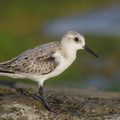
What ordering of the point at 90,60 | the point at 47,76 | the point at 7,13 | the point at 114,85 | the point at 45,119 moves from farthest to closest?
the point at 7,13 < the point at 90,60 < the point at 114,85 < the point at 47,76 < the point at 45,119

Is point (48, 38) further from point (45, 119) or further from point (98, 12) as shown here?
point (45, 119)

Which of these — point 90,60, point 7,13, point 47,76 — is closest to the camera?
point 47,76

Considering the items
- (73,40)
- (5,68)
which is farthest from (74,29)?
(5,68)

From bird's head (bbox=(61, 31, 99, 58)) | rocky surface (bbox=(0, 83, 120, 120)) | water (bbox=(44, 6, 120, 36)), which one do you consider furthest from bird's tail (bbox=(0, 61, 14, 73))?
water (bbox=(44, 6, 120, 36))

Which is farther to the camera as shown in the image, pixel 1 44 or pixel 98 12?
pixel 98 12

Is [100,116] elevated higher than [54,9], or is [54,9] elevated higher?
[54,9]

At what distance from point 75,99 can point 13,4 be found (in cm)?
2829

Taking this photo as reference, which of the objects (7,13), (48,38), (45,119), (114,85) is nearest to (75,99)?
(45,119)

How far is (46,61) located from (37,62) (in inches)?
9.6

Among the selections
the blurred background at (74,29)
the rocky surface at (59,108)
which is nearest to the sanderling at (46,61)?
the rocky surface at (59,108)

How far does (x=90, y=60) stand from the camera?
23.9m

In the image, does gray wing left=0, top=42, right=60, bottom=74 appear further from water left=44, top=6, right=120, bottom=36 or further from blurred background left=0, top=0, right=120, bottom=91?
water left=44, top=6, right=120, bottom=36

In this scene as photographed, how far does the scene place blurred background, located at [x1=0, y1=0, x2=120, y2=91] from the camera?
844 inches

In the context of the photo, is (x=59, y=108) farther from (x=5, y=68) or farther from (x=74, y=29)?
(x=74, y=29)
